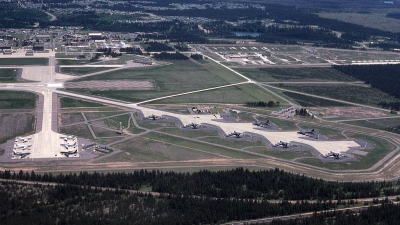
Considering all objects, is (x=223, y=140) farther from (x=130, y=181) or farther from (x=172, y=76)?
(x=172, y=76)

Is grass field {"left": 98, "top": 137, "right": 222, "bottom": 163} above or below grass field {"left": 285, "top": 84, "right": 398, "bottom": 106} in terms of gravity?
below

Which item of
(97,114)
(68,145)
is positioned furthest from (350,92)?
(68,145)

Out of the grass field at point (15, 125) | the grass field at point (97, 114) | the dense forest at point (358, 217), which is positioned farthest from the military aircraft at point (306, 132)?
the grass field at point (15, 125)

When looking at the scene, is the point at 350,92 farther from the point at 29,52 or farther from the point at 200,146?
the point at 29,52

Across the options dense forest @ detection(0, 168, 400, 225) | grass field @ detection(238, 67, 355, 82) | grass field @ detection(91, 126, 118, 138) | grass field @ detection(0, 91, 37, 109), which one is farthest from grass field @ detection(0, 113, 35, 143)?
grass field @ detection(238, 67, 355, 82)

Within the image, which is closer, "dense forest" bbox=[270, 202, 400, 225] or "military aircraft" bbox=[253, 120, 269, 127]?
"dense forest" bbox=[270, 202, 400, 225]

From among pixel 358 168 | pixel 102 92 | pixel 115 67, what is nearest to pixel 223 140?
pixel 358 168

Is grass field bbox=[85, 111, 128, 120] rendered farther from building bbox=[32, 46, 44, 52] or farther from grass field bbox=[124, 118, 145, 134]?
building bbox=[32, 46, 44, 52]
